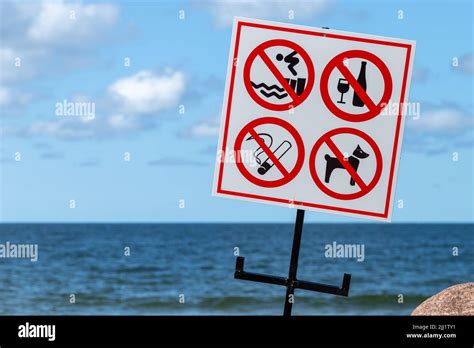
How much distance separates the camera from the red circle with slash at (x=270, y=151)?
5.66m

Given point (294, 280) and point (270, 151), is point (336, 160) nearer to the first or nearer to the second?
point (270, 151)

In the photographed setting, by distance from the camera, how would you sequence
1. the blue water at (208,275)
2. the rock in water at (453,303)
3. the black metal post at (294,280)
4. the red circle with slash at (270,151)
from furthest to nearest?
the blue water at (208,275) < the rock in water at (453,303) < the black metal post at (294,280) < the red circle with slash at (270,151)

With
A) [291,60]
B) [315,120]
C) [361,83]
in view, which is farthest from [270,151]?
[361,83]

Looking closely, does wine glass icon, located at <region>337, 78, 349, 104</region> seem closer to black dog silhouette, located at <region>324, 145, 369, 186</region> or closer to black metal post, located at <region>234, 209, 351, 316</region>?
black dog silhouette, located at <region>324, 145, 369, 186</region>

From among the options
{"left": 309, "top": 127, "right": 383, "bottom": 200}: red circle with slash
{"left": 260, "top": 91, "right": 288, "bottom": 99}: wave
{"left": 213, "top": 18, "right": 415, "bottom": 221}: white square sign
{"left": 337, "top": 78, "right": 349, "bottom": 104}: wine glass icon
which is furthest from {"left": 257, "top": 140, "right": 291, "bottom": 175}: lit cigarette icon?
{"left": 337, "top": 78, "right": 349, "bottom": 104}: wine glass icon

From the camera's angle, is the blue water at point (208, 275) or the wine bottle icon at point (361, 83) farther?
the blue water at point (208, 275)

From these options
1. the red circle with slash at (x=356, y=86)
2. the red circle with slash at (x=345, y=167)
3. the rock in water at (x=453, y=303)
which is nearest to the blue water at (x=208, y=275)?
the rock in water at (x=453, y=303)

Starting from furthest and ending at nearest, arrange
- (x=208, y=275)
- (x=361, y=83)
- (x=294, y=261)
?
(x=208, y=275) → (x=294, y=261) → (x=361, y=83)

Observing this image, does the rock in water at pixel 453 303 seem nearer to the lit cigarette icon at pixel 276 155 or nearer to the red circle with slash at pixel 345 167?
the red circle with slash at pixel 345 167

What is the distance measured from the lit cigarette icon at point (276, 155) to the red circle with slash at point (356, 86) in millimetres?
378

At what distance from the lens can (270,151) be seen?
225 inches

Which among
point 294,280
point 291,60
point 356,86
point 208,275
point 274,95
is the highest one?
point 291,60

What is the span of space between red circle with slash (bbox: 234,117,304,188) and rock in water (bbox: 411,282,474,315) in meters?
3.88

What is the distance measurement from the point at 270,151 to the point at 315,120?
1.19ft
